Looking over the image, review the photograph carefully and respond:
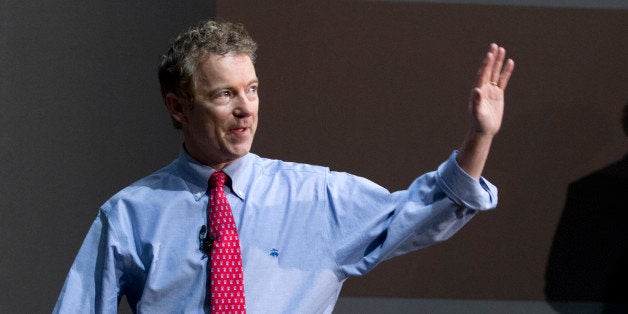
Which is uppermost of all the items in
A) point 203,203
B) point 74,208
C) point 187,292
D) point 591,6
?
point 591,6

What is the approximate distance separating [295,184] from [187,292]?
13.5 inches

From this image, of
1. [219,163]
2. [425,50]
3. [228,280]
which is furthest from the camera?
[425,50]

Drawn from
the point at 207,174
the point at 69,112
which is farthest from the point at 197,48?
the point at 69,112

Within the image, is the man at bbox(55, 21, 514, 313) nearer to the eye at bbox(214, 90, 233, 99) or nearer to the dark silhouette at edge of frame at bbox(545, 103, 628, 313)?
the eye at bbox(214, 90, 233, 99)

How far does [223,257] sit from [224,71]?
0.40m

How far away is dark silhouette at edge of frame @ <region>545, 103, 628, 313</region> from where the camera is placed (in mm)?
3199

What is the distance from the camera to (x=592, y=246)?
10.5ft

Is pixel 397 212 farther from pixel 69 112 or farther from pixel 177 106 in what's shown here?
pixel 69 112

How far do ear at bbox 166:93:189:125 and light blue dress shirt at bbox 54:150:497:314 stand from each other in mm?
93

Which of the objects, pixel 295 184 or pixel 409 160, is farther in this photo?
pixel 409 160

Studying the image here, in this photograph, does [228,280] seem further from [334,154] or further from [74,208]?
[74,208]

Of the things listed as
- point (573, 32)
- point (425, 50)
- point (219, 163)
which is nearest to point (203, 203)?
point (219, 163)

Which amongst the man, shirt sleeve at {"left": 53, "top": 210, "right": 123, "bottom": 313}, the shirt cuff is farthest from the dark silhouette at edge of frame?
shirt sleeve at {"left": 53, "top": 210, "right": 123, "bottom": 313}

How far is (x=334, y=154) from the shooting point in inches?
124
